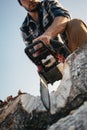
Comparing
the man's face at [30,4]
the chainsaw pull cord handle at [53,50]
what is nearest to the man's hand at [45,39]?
the chainsaw pull cord handle at [53,50]

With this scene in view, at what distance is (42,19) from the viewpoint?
4.19 meters

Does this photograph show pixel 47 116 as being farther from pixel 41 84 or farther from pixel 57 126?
pixel 57 126

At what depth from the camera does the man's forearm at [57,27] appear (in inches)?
131

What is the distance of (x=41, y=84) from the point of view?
3.50m

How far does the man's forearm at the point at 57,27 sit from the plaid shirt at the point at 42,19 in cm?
13

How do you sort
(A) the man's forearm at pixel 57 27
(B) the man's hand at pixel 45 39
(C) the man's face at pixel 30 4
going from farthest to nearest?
1. (C) the man's face at pixel 30 4
2. (A) the man's forearm at pixel 57 27
3. (B) the man's hand at pixel 45 39

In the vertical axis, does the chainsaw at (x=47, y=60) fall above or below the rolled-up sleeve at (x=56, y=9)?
below

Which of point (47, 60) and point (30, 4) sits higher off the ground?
point (30, 4)

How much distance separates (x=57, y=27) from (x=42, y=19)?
833 millimetres

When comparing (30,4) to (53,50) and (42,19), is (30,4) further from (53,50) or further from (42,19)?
(53,50)

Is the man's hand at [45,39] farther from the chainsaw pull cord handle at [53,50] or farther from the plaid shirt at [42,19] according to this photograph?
the plaid shirt at [42,19]

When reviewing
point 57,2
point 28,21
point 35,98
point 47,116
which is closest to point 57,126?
point 47,116

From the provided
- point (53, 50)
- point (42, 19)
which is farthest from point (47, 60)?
point (42, 19)

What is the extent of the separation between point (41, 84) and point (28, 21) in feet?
4.30
